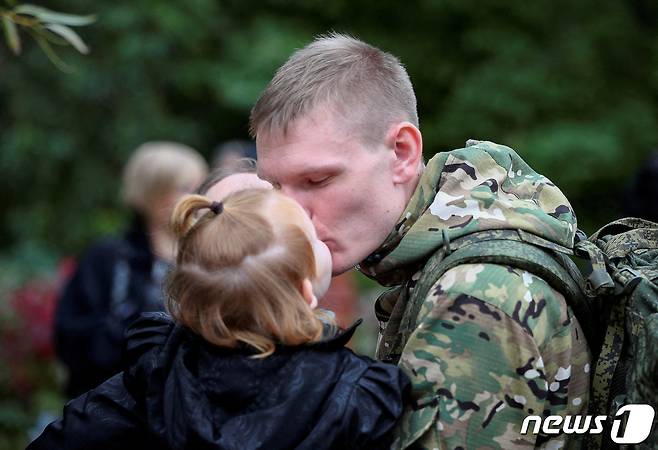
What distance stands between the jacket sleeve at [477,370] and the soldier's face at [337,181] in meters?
0.36

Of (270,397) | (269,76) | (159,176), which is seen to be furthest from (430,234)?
(269,76)

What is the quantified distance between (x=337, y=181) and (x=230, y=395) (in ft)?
1.94

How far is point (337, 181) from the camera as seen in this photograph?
2375 mm

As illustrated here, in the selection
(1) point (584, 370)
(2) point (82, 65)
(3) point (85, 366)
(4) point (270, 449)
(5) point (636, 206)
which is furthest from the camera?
(2) point (82, 65)

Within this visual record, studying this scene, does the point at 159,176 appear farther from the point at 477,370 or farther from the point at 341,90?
the point at 477,370

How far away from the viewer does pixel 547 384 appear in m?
2.13

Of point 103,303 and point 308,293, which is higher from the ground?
point 308,293

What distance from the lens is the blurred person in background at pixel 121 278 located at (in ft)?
17.5

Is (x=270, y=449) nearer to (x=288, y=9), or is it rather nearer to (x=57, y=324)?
(x=57, y=324)

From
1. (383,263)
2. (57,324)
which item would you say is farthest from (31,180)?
(383,263)

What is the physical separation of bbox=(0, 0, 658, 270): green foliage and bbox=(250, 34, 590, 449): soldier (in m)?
7.40

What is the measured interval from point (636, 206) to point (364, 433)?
13.9ft

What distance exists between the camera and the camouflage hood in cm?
228

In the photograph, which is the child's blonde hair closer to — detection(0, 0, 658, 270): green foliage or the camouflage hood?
the camouflage hood
